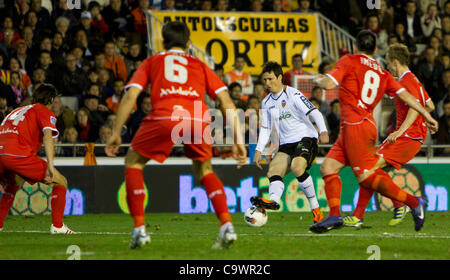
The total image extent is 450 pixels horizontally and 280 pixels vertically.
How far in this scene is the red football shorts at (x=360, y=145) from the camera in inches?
344

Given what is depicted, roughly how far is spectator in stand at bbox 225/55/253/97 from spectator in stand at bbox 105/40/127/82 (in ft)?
7.55

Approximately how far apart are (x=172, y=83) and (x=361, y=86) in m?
2.61

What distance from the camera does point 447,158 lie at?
15.6m

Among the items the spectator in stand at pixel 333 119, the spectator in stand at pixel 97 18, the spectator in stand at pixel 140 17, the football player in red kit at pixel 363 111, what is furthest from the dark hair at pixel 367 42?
the spectator in stand at pixel 140 17

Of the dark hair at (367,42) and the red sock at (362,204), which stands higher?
the dark hair at (367,42)

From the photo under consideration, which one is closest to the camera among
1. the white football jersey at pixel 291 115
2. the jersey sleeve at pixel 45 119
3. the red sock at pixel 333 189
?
the red sock at pixel 333 189

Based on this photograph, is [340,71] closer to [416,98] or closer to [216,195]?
[416,98]

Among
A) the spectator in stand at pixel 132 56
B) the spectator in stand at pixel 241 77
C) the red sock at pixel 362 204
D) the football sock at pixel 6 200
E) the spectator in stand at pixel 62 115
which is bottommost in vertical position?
the red sock at pixel 362 204

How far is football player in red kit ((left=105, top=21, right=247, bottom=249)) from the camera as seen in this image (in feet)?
23.5

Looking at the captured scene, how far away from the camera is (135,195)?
7207 millimetres

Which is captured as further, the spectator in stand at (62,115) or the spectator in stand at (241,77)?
the spectator in stand at (241,77)

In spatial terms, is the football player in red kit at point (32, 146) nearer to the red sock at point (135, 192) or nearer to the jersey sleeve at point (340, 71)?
the red sock at point (135, 192)
